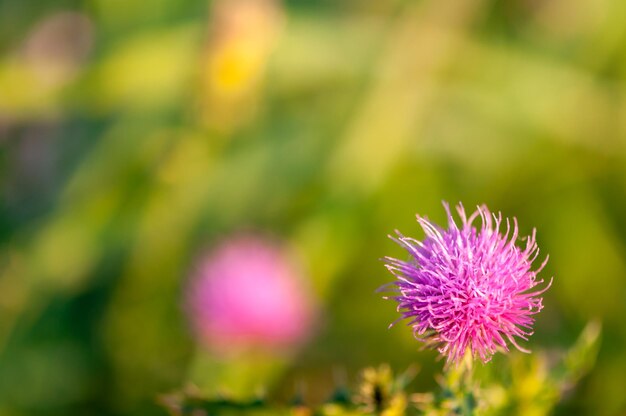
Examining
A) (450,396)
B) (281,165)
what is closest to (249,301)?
(281,165)

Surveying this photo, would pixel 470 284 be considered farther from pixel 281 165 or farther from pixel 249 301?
pixel 281 165

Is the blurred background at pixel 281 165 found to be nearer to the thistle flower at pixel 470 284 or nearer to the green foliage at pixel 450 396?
the green foliage at pixel 450 396

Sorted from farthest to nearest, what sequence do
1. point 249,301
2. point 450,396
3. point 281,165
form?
point 281,165 < point 249,301 < point 450,396

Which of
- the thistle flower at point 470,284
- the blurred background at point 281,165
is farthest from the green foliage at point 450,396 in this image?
the blurred background at point 281,165

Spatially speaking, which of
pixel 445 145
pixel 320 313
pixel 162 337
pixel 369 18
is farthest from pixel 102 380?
pixel 369 18

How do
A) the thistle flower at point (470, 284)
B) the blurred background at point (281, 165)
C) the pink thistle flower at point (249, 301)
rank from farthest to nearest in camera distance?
the blurred background at point (281, 165), the pink thistle flower at point (249, 301), the thistle flower at point (470, 284)
